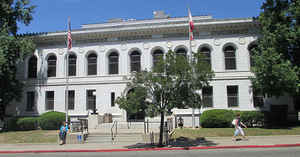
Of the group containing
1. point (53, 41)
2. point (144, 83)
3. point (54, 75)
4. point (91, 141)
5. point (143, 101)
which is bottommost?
point (91, 141)

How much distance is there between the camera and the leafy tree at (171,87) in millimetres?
14633

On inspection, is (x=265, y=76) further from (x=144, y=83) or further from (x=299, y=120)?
(x=144, y=83)

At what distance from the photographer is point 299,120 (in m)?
25.1

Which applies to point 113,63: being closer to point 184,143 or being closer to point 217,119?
point 217,119

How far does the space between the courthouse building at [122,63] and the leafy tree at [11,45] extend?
263 cm

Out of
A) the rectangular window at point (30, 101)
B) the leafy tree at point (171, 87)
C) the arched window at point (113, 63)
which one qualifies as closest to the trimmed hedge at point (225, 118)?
the leafy tree at point (171, 87)

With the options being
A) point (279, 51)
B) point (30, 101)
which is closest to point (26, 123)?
point (30, 101)

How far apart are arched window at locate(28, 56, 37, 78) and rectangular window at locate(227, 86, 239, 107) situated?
2200 centimetres

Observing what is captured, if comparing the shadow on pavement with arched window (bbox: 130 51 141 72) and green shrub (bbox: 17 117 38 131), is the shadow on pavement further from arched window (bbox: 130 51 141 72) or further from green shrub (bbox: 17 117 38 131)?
green shrub (bbox: 17 117 38 131)

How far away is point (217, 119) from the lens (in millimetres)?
22703

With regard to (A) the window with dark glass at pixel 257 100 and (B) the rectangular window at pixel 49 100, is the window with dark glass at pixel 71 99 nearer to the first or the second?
(B) the rectangular window at pixel 49 100

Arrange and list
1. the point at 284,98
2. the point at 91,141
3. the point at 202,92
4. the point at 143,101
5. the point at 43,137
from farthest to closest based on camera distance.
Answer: the point at 202,92 < the point at 284,98 < the point at 43,137 < the point at 91,141 < the point at 143,101

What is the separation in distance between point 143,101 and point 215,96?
13396mm

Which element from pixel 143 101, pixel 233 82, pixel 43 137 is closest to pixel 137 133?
pixel 143 101
